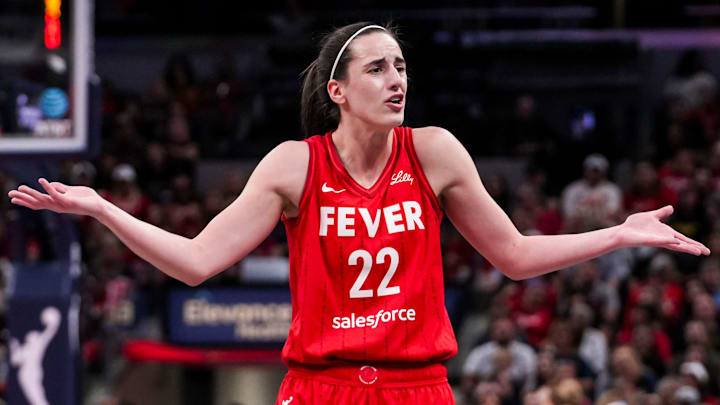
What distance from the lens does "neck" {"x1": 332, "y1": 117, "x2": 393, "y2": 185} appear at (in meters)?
3.79

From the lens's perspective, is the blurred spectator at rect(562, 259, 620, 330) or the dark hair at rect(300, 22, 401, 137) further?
the blurred spectator at rect(562, 259, 620, 330)

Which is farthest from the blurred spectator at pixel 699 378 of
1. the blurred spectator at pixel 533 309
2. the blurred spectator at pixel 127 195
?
the blurred spectator at pixel 127 195

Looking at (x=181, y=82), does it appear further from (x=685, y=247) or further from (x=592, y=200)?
(x=685, y=247)

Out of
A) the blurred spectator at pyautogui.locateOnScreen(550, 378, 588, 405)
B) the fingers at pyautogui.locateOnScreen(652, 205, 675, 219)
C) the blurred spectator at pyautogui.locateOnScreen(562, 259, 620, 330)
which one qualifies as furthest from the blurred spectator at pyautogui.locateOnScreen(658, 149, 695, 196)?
the fingers at pyautogui.locateOnScreen(652, 205, 675, 219)

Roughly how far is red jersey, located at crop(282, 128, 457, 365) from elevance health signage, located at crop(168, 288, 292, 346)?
5.84 meters

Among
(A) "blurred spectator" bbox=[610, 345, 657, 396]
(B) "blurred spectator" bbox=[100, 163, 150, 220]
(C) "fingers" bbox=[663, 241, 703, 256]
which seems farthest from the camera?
(B) "blurred spectator" bbox=[100, 163, 150, 220]

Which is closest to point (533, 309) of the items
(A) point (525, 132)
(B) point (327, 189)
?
(A) point (525, 132)

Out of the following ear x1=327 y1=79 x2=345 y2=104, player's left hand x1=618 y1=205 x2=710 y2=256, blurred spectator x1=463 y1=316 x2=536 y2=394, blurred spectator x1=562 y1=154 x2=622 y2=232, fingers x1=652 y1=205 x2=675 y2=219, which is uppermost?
ear x1=327 y1=79 x2=345 y2=104

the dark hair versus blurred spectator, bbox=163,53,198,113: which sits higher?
blurred spectator, bbox=163,53,198,113

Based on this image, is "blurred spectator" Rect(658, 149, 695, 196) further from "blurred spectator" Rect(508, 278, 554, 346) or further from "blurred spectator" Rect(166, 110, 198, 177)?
"blurred spectator" Rect(166, 110, 198, 177)

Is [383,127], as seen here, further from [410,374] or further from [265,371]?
[265,371]

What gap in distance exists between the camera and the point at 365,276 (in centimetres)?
365

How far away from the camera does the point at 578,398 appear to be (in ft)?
26.9

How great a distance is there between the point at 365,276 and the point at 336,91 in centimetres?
66
